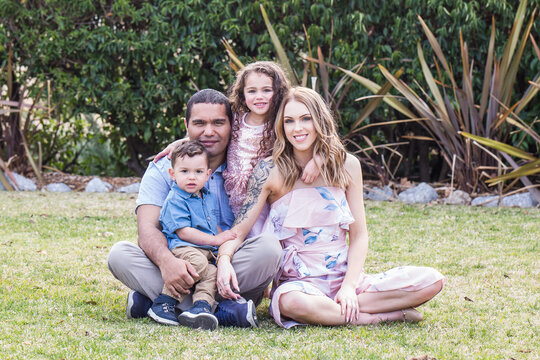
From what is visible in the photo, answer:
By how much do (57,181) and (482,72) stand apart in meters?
4.83

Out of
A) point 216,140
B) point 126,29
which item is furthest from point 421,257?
point 126,29

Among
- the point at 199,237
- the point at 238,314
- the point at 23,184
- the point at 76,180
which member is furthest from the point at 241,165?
the point at 76,180

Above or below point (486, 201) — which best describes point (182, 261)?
above

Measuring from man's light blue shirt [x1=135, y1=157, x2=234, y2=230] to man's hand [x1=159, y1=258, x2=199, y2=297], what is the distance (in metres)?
0.39

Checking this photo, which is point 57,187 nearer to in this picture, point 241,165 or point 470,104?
point 470,104

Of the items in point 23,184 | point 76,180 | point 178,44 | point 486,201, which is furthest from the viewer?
point 76,180

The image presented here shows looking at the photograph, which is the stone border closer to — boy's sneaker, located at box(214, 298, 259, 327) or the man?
the man

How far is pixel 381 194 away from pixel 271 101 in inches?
140

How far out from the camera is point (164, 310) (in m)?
2.95

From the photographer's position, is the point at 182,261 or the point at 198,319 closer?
the point at 198,319

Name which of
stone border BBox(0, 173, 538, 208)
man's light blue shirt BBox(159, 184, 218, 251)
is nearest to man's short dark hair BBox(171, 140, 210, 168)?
man's light blue shirt BBox(159, 184, 218, 251)

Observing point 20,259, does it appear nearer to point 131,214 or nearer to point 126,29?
point 131,214

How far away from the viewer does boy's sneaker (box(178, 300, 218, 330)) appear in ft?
9.21

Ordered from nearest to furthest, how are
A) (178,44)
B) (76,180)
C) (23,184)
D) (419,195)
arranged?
1. (419,195)
2. (178,44)
3. (23,184)
4. (76,180)
